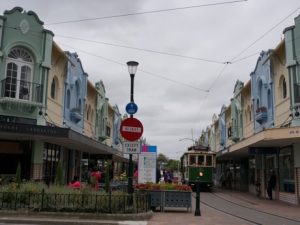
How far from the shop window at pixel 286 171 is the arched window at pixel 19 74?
587 inches

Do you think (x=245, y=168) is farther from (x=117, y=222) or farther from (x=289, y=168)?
(x=117, y=222)

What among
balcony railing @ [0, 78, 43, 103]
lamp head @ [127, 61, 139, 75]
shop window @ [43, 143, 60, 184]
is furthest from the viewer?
shop window @ [43, 143, 60, 184]

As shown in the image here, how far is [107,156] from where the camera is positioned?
1631 inches

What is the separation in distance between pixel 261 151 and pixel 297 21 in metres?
8.28

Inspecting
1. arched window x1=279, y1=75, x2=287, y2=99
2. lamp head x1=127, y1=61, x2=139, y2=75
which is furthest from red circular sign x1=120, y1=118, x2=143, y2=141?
arched window x1=279, y1=75, x2=287, y2=99

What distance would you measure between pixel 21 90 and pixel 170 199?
1012 centimetres

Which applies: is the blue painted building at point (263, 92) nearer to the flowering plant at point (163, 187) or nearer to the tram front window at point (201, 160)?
the tram front window at point (201, 160)

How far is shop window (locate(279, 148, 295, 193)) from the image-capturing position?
24891 mm

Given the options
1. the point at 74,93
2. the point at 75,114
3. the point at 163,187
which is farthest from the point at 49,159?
the point at 163,187

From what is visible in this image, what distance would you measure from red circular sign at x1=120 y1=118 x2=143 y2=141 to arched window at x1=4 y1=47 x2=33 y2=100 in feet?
32.8

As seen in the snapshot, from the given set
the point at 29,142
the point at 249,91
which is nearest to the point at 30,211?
the point at 29,142

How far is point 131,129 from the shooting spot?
14.5m

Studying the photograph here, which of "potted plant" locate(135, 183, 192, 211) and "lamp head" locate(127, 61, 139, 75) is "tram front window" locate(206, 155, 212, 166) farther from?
"lamp head" locate(127, 61, 139, 75)

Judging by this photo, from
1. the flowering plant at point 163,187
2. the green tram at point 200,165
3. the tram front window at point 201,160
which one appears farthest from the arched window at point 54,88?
the tram front window at point 201,160
